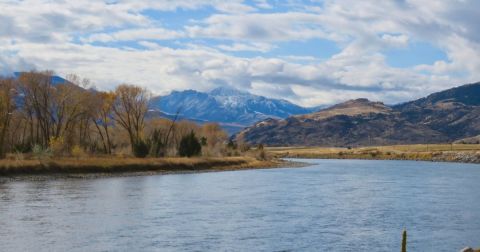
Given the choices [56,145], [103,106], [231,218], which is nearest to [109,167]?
[56,145]

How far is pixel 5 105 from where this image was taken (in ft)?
294

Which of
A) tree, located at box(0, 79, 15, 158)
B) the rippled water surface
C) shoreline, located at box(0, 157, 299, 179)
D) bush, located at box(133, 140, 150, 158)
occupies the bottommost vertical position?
the rippled water surface

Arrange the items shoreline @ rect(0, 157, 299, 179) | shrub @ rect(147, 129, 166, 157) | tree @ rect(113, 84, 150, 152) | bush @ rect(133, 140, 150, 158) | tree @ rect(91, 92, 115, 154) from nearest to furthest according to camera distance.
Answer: shoreline @ rect(0, 157, 299, 179)
bush @ rect(133, 140, 150, 158)
tree @ rect(91, 92, 115, 154)
shrub @ rect(147, 129, 166, 157)
tree @ rect(113, 84, 150, 152)

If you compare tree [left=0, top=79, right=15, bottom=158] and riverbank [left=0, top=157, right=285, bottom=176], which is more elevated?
tree [left=0, top=79, right=15, bottom=158]

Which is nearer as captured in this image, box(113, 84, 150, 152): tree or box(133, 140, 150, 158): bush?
box(133, 140, 150, 158): bush

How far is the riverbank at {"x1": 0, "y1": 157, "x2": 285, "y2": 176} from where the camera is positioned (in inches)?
3067

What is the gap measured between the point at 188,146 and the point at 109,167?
3046 centimetres

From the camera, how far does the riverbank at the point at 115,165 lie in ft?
256

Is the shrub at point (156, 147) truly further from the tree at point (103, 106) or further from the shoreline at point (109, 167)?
the tree at point (103, 106)

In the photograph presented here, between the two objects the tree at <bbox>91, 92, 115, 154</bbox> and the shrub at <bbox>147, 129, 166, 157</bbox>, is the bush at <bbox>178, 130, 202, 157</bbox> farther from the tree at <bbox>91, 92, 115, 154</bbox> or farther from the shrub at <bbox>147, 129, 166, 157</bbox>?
the tree at <bbox>91, 92, 115, 154</bbox>

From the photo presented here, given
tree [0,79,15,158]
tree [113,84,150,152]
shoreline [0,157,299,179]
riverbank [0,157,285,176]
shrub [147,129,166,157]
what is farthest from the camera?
tree [113,84,150,152]

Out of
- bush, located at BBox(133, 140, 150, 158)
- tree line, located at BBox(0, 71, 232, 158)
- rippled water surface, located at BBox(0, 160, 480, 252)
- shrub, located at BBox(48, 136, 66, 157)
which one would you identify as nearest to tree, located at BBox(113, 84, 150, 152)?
tree line, located at BBox(0, 71, 232, 158)

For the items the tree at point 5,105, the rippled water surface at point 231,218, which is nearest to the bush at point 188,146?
the tree at point 5,105

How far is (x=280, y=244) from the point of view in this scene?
33000mm
